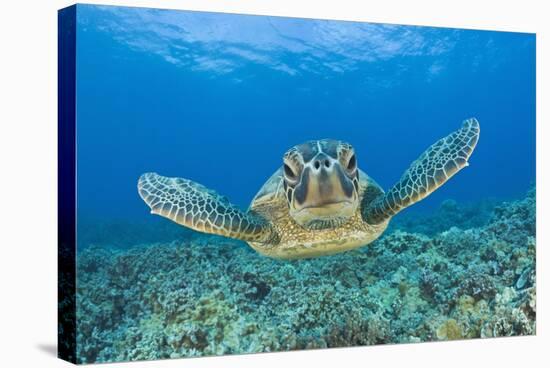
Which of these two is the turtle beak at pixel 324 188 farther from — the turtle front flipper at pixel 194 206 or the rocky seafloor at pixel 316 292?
the rocky seafloor at pixel 316 292

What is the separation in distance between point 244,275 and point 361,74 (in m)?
2.16

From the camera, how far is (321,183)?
5.92 metres

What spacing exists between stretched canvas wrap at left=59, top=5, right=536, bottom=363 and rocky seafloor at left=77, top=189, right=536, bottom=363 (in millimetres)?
17

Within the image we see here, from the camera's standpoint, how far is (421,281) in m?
7.15

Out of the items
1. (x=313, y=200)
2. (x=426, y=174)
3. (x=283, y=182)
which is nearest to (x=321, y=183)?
(x=313, y=200)

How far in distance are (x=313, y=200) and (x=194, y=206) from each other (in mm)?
1050

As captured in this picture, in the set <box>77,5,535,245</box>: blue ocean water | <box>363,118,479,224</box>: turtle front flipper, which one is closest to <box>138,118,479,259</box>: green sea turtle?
<box>363,118,479,224</box>: turtle front flipper

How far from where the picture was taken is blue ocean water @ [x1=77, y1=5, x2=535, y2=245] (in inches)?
238

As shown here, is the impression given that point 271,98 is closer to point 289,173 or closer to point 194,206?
point 289,173

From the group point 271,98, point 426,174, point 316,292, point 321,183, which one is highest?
point 271,98

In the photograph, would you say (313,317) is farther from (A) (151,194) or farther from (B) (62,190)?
(B) (62,190)

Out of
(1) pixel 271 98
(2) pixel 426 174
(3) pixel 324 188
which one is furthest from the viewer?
(1) pixel 271 98

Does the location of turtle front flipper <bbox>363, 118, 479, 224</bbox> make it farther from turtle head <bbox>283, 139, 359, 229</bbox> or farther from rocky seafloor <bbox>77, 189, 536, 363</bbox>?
rocky seafloor <bbox>77, 189, 536, 363</bbox>

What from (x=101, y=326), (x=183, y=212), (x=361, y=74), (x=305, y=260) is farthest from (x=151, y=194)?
(x=361, y=74)
